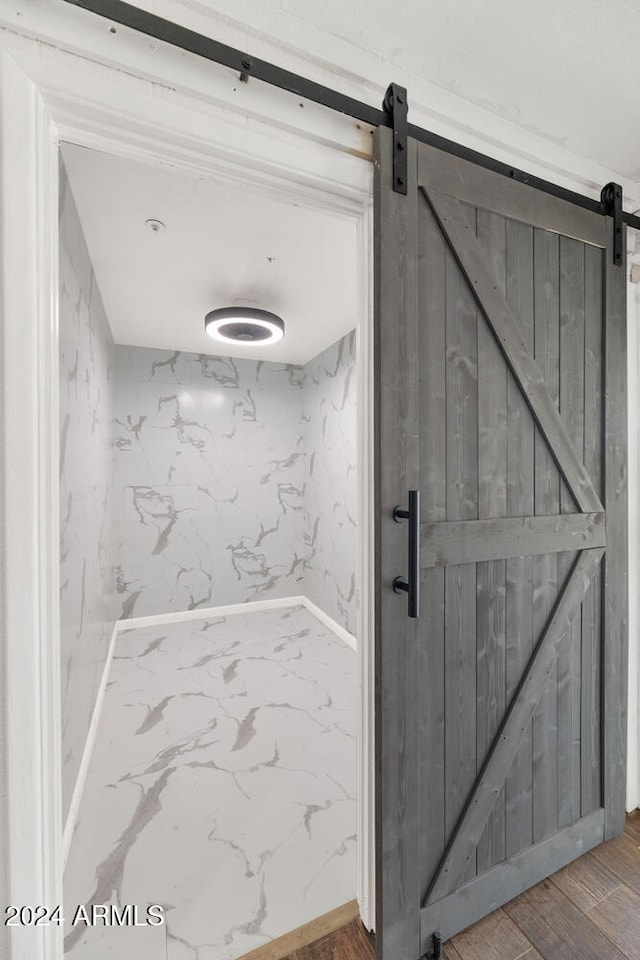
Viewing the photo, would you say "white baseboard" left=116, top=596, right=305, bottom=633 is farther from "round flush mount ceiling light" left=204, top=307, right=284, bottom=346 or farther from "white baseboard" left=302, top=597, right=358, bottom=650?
"round flush mount ceiling light" left=204, top=307, right=284, bottom=346

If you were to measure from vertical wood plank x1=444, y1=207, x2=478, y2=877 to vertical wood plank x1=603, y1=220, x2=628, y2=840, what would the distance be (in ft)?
2.14

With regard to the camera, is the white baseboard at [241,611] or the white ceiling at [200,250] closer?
the white ceiling at [200,250]

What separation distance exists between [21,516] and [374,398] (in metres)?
0.90

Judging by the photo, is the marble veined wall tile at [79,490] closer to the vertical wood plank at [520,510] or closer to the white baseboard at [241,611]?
the white baseboard at [241,611]

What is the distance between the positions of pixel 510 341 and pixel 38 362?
1.32m

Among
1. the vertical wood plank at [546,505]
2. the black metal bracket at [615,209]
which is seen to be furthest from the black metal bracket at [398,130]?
the black metal bracket at [615,209]

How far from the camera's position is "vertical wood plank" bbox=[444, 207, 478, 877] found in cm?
122

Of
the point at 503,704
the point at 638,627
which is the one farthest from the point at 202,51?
the point at 638,627

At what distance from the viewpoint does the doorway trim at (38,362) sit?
842 millimetres

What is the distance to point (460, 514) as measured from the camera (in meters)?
1.24

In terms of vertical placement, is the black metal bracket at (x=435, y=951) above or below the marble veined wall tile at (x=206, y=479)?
below

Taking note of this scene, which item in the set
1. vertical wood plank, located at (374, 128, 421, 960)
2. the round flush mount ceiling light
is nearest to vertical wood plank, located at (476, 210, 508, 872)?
vertical wood plank, located at (374, 128, 421, 960)

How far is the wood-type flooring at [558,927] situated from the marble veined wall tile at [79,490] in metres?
1.20

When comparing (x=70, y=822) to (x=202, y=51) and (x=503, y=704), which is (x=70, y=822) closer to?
(x=503, y=704)
